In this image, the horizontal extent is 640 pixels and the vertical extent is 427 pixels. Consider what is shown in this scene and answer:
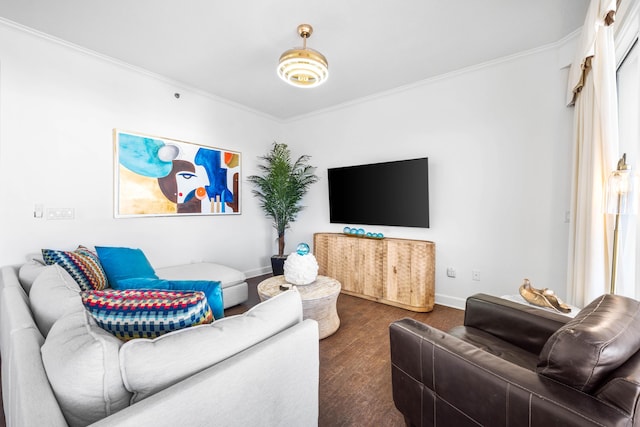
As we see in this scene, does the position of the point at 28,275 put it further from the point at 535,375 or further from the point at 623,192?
the point at 623,192

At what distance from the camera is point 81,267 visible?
1.97 meters

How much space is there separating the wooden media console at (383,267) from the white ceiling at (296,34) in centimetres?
204

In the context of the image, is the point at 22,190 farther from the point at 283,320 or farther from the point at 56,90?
the point at 283,320

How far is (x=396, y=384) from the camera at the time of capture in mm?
1395

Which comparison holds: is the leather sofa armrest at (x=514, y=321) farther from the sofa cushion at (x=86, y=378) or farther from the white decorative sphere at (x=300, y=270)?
the sofa cushion at (x=86, y=378)

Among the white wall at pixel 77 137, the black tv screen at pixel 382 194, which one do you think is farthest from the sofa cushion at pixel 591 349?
the white wall at pixel 77 137

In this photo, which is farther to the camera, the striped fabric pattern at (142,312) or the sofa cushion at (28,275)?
the sofa cushion at (28,275)

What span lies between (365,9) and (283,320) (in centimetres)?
234

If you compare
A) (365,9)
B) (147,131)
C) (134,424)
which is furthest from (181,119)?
(134,424)

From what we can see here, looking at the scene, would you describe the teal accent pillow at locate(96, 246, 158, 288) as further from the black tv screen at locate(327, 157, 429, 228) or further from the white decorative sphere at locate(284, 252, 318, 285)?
the black tv screen at locate(327, 157, 429, 228)

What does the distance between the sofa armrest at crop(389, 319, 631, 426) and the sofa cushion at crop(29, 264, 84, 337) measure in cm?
141

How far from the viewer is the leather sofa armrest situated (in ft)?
4.68

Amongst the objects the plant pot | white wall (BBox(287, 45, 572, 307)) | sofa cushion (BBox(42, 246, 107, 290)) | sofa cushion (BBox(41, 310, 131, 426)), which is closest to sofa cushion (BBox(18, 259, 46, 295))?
sofa cushion (BBox(42, 246, 107, 290))

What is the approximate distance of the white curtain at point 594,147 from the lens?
66.1 inches
